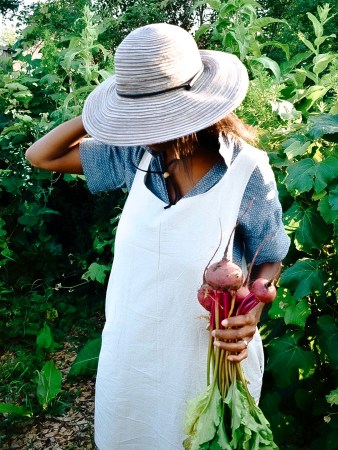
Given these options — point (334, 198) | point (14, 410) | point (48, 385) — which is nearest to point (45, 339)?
point (48, 385)

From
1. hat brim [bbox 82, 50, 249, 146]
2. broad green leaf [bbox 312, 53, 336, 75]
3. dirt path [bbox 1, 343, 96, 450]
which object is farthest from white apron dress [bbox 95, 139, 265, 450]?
broad green leaf [bbox 312, 53, 336, 75]

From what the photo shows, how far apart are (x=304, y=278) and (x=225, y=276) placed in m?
1.06

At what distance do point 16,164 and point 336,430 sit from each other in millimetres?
2444

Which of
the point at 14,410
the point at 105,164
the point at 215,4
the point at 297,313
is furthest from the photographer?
the point at 215,4

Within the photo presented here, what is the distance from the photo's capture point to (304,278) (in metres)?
2.10

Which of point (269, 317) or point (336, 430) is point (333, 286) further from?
point (336, 430)

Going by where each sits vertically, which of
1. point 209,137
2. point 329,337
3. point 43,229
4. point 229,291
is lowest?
point 43,229

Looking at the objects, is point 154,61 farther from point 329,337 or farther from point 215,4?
point 215,4

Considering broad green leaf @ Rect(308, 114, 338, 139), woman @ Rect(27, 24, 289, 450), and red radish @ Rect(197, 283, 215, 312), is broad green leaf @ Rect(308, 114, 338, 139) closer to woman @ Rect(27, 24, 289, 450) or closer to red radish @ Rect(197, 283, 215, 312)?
woman @ Rect(27, 24, 289, 450)

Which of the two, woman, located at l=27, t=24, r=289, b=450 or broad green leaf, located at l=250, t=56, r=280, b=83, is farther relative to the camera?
broad green leaf, located at l=250, t=56, r=280, b=83

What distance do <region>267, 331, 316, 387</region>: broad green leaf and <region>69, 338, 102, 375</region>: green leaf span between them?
113 cm

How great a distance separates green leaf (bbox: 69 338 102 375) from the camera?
305 centimetres

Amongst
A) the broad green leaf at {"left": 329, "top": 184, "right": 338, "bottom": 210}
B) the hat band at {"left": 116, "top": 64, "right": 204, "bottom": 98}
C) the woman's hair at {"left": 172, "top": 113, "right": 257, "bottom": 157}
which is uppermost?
the hat band at {"left": 116, "top": 64, "right": 204, "bottom": 98}

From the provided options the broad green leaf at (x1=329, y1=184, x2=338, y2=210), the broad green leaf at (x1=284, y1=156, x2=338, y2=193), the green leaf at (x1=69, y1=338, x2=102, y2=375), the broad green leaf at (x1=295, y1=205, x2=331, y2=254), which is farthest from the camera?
the green leaf at (x1=69, y1=338, x2=102, y2=375)
